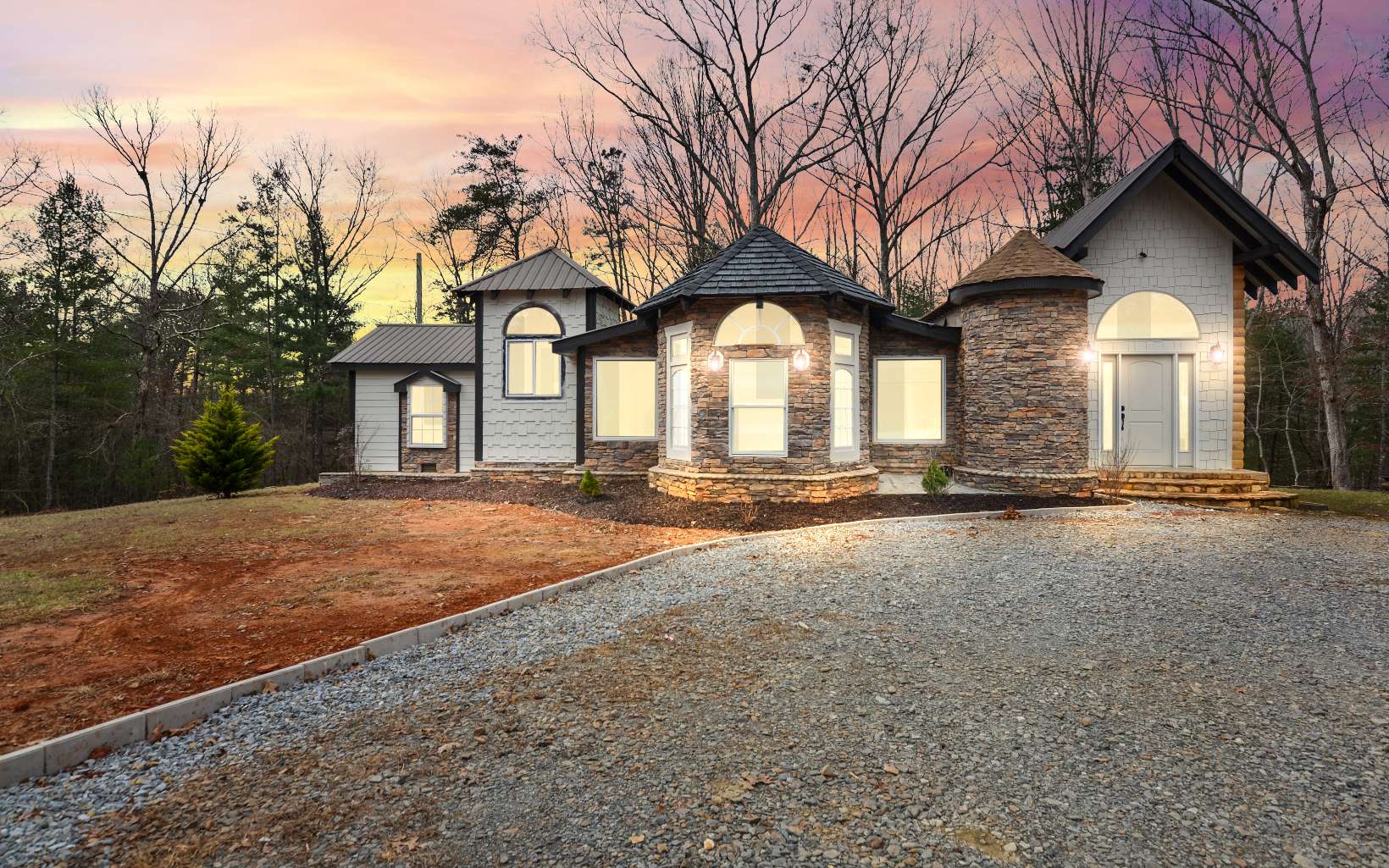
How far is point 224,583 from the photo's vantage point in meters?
5.75

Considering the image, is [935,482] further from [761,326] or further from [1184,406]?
[1184,406]

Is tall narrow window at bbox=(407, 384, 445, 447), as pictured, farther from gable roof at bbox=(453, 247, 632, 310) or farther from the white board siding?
gable roof at bbox=(453, 247, 632, 310)

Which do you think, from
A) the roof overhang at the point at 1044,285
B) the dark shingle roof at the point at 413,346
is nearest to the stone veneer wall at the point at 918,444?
the roof overhang at the point at 1044,285

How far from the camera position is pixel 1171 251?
35.3ft

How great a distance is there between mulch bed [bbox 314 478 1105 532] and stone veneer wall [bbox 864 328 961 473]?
2.18 m

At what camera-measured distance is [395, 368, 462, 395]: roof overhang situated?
601 inches

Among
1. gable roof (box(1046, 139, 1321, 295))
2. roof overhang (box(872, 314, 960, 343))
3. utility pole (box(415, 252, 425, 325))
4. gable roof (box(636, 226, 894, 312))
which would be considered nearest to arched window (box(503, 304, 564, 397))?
gable roof (box(636, 226, 894, 312))

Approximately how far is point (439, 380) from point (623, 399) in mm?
5806

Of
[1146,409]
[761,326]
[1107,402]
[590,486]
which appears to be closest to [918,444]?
[1107,402]

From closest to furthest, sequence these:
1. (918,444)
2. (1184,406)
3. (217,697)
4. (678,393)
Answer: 1. (217,697)
2. (1184,406)
3. (678,393)
4. (918,444)

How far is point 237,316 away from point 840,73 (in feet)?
75.0

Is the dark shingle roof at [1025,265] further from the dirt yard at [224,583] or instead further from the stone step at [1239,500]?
the dirt yard at [224,583]

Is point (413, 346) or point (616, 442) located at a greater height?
point (413, 346)

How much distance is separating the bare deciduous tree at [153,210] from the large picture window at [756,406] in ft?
58.0
